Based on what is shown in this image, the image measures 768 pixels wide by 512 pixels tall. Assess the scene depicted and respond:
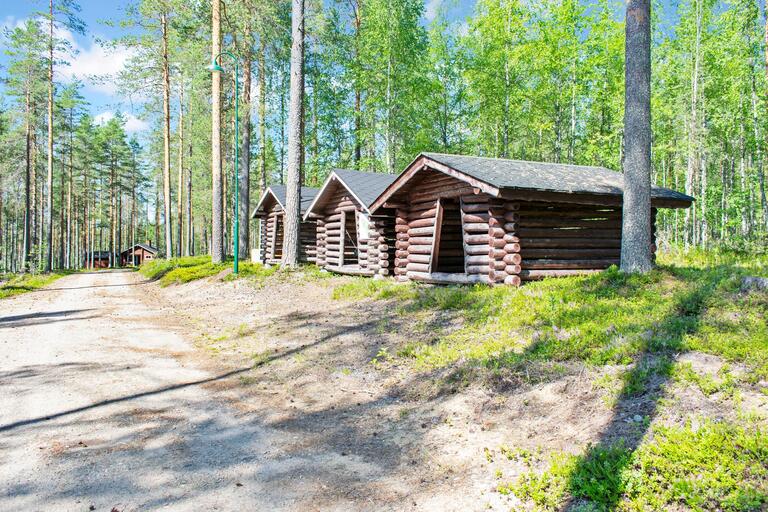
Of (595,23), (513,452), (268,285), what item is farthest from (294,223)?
(595,23)

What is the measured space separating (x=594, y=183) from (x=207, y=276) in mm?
15175

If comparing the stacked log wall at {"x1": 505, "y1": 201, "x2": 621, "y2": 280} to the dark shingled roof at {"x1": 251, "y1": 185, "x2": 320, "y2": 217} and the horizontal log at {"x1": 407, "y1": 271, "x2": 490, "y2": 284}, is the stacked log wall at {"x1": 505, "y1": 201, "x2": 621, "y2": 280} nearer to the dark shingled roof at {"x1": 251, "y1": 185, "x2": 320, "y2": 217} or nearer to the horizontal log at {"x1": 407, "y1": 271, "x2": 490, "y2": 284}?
the horizontal log at {"x1": 407, "y1": 271, "x2": 490, "y2": 284}

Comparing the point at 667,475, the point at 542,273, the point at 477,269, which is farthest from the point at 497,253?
the point at 667,475

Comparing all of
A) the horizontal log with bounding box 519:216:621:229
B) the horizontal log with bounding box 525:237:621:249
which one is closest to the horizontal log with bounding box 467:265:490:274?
the horizontal log with bounding box 525:237:621:249

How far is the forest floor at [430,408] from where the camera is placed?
3699mm

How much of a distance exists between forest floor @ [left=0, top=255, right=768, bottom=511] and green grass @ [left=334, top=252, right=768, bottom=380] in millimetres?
36

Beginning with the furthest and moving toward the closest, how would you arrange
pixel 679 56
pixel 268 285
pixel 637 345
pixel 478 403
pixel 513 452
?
1. pixel 679 56
2. pixel 268 285
3. pixel 637 345
4. pixel 478 403
5. pixel 513 452

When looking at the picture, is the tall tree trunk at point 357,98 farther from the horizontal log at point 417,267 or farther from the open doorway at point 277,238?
the horizontal log at point 417,267

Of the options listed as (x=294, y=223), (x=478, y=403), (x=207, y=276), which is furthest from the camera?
(x=207, y=276)

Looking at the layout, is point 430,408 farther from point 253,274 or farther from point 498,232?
point 253,274

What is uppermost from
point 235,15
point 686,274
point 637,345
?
point 235,15

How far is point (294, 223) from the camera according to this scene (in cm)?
1816

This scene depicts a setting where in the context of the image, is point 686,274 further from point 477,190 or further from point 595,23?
point 595,23

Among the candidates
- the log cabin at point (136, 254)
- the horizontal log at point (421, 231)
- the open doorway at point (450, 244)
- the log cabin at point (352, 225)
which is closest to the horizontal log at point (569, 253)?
the horizontal log at point (421, 231)
